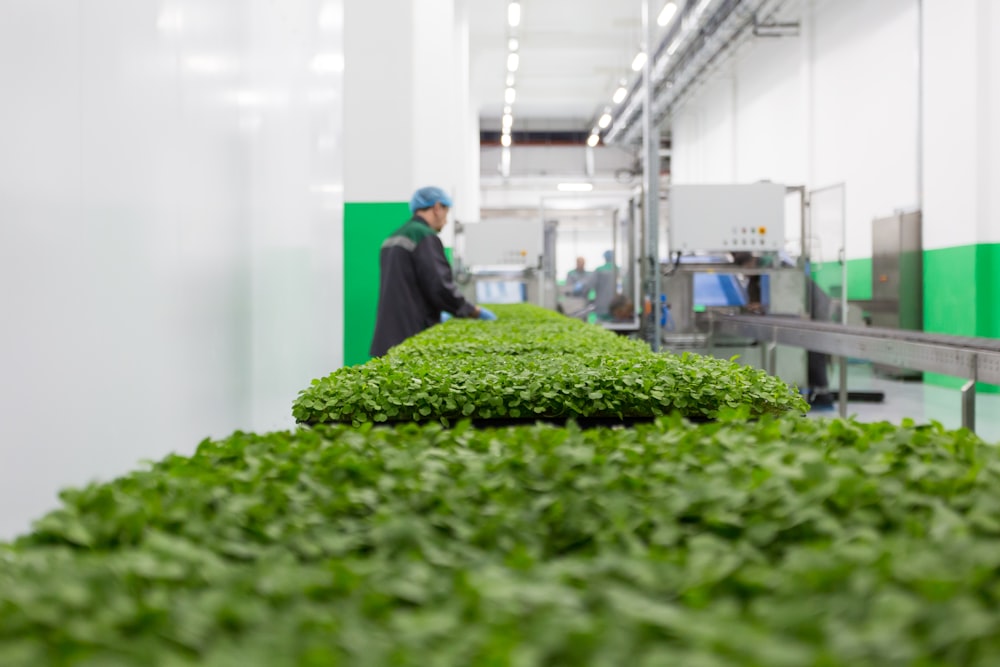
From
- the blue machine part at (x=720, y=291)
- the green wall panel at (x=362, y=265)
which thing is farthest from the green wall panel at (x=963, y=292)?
the green wall panel at (x=362, y=265)

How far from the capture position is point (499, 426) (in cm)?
175

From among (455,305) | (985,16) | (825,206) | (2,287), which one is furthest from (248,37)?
(825,206)

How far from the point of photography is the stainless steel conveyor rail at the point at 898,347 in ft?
10.4

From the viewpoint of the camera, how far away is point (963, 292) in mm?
7996

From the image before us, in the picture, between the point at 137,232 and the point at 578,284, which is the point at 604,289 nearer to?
the point at 578,284

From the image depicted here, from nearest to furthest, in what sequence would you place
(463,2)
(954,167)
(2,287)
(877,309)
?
1. (2,287)
2. (954,167)
3. (877,309)
4. (463,2)

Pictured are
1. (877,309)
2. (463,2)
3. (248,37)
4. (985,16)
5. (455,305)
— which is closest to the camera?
(248,37)

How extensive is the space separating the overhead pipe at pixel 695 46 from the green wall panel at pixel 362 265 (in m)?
3.84

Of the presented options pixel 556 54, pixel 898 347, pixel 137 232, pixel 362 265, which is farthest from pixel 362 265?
pixel 556 54

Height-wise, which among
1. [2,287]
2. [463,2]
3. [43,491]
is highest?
[463,2]

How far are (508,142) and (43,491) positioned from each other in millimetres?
17631

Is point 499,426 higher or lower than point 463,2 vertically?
lower

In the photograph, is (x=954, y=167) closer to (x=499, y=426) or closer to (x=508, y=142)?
(x=499, y=426)

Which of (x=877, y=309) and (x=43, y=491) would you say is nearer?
(x=43, y=491)
